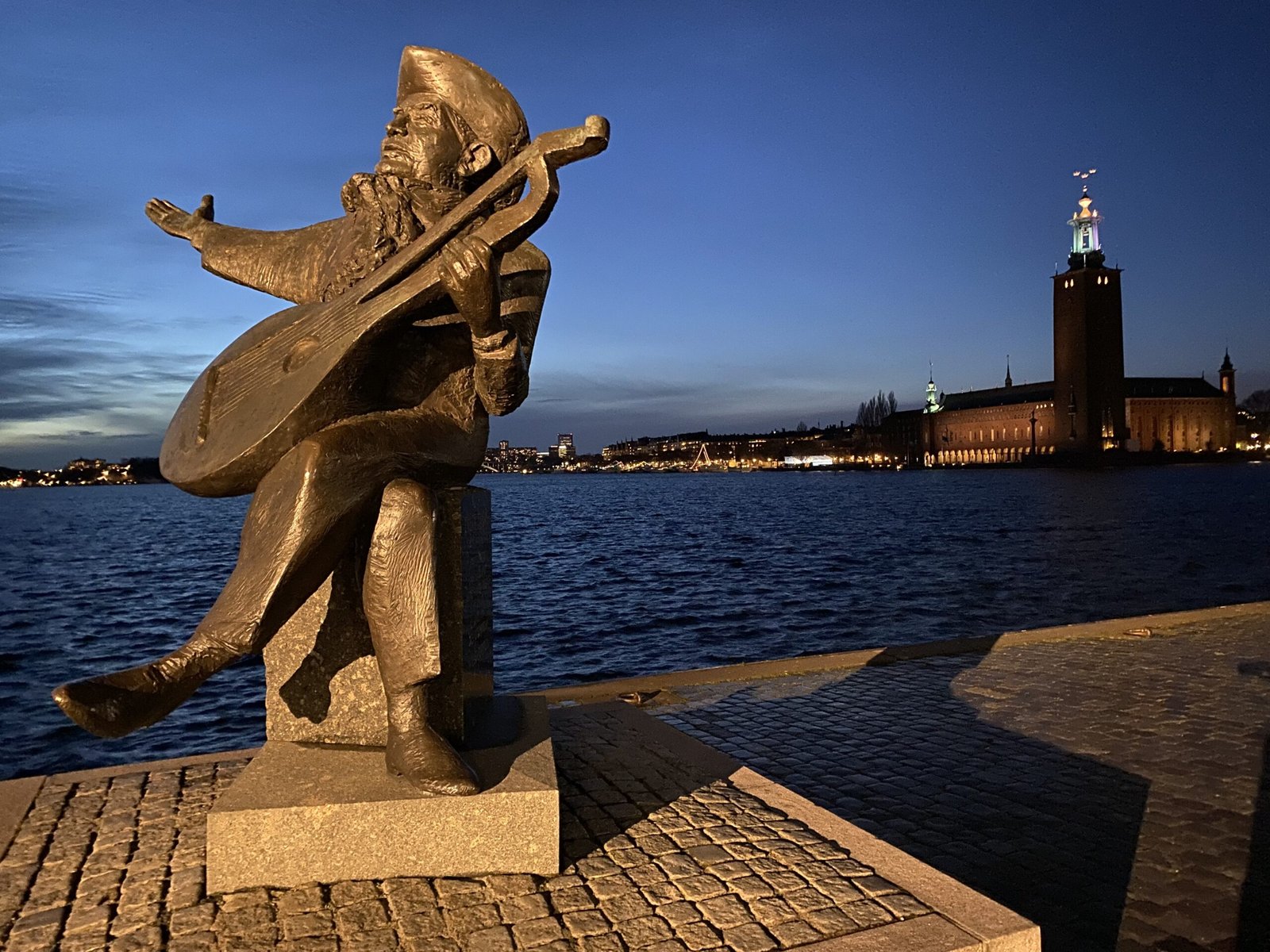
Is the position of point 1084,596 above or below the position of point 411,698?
below

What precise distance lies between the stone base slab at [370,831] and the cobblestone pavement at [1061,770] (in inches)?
81.2

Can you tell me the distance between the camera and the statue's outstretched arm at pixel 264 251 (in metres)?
4.14

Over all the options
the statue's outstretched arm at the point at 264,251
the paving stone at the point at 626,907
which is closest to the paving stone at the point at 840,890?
the paving stone at the point at 626,907

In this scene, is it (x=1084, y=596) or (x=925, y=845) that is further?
(x=1084, y=596)

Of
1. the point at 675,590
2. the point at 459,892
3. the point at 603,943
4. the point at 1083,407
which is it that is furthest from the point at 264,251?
the point at 1083,407

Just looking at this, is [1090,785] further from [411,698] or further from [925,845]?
[411,698]

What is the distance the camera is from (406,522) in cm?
325

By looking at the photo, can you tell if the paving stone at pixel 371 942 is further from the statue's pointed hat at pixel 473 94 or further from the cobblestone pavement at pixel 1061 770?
the statue's pointed hat at pixel 473 94

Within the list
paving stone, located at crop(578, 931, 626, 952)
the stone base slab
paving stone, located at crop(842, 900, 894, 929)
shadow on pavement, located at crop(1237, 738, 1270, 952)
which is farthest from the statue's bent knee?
shadow on pavement, located at crop(1237, 738, 1270, 952)

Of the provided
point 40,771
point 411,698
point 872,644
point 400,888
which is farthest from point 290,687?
point 872,644

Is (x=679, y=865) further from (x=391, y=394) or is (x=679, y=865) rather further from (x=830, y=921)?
(x=391, y=394)

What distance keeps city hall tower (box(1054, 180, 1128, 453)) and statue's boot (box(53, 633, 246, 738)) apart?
117m

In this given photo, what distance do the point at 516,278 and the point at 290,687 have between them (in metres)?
1.84

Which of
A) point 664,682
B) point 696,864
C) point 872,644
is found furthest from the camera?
point 872,644
